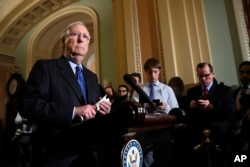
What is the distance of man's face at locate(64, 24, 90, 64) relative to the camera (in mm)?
1079

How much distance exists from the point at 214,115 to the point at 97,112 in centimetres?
135

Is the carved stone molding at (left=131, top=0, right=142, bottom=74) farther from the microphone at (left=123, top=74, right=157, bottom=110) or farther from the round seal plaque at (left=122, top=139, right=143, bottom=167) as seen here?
the round seal plaque at (left=122, top=139, right=143, bottom=167)

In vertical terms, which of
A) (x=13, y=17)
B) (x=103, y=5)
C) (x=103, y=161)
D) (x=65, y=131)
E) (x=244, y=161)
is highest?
(x=13, y=17)

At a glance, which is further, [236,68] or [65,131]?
[236,68]

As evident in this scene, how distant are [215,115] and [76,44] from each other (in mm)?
1344

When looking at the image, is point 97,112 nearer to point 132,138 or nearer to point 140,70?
point 132,138

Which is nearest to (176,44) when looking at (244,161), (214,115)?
(214,115)

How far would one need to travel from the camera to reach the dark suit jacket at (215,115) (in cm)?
190

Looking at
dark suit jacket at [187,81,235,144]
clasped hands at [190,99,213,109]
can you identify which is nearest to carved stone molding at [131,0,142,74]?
dark suit jacket at [187,81,235,144]

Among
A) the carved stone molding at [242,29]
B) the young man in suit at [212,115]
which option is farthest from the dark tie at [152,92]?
the carved stone molding at [242,29]

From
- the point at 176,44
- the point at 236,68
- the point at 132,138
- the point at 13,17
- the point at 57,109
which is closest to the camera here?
the point at 132,138

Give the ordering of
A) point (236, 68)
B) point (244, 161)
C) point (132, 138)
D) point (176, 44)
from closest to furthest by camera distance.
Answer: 1. point (132, 138)
2. point (244, 161)
3. point (236, 68)
4. point (176, 44)

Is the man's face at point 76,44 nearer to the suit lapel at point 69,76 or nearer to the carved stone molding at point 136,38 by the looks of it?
the suit lapel at point 69,76

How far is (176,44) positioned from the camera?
10.9 ft
